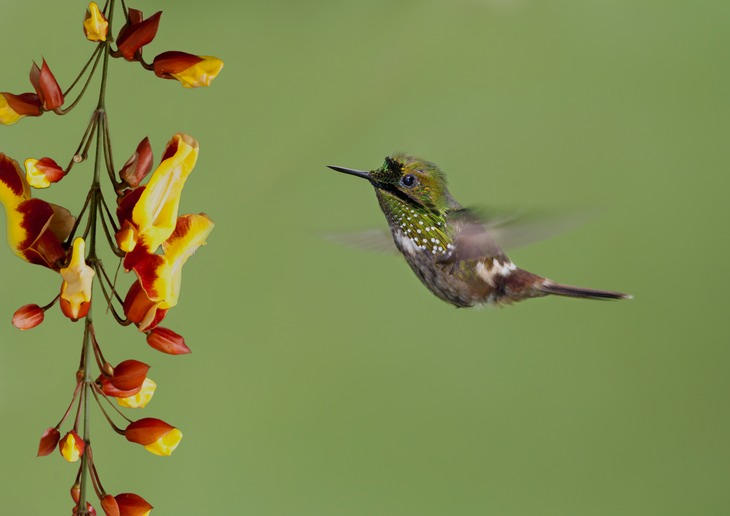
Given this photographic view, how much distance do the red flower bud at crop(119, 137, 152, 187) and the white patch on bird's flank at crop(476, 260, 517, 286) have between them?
43cm

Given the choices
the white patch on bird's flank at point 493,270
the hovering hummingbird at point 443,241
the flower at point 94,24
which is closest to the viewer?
the flower at point 94,24

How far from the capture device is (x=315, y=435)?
1.49 metres

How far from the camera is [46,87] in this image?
0.59 m

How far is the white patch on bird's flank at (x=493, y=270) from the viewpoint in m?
0.95

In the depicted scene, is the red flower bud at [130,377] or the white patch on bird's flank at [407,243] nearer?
the red flower bud at [130,377]

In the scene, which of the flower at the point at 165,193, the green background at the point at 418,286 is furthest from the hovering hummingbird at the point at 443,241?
the green background at the point at 418,286

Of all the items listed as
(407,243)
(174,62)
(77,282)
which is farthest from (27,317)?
(407,243)

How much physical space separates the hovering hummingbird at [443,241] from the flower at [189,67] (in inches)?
8.5

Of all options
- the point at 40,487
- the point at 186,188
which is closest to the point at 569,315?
the point at 186,188

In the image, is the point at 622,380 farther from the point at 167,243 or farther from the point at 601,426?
the point at 167,243

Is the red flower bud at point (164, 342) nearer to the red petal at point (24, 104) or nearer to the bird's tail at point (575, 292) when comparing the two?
the red petal at point (24, 104)

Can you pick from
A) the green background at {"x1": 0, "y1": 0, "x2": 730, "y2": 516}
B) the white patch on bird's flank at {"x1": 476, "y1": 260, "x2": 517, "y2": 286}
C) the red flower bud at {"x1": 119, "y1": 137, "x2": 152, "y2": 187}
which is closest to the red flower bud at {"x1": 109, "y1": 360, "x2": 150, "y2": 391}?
the red flower bud at {"x1": 119, "y1": 137, "x2": 152, "y2": 187}

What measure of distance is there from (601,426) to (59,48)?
1119 millimetres

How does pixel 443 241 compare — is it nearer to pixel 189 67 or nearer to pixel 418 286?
pixel 189 67
